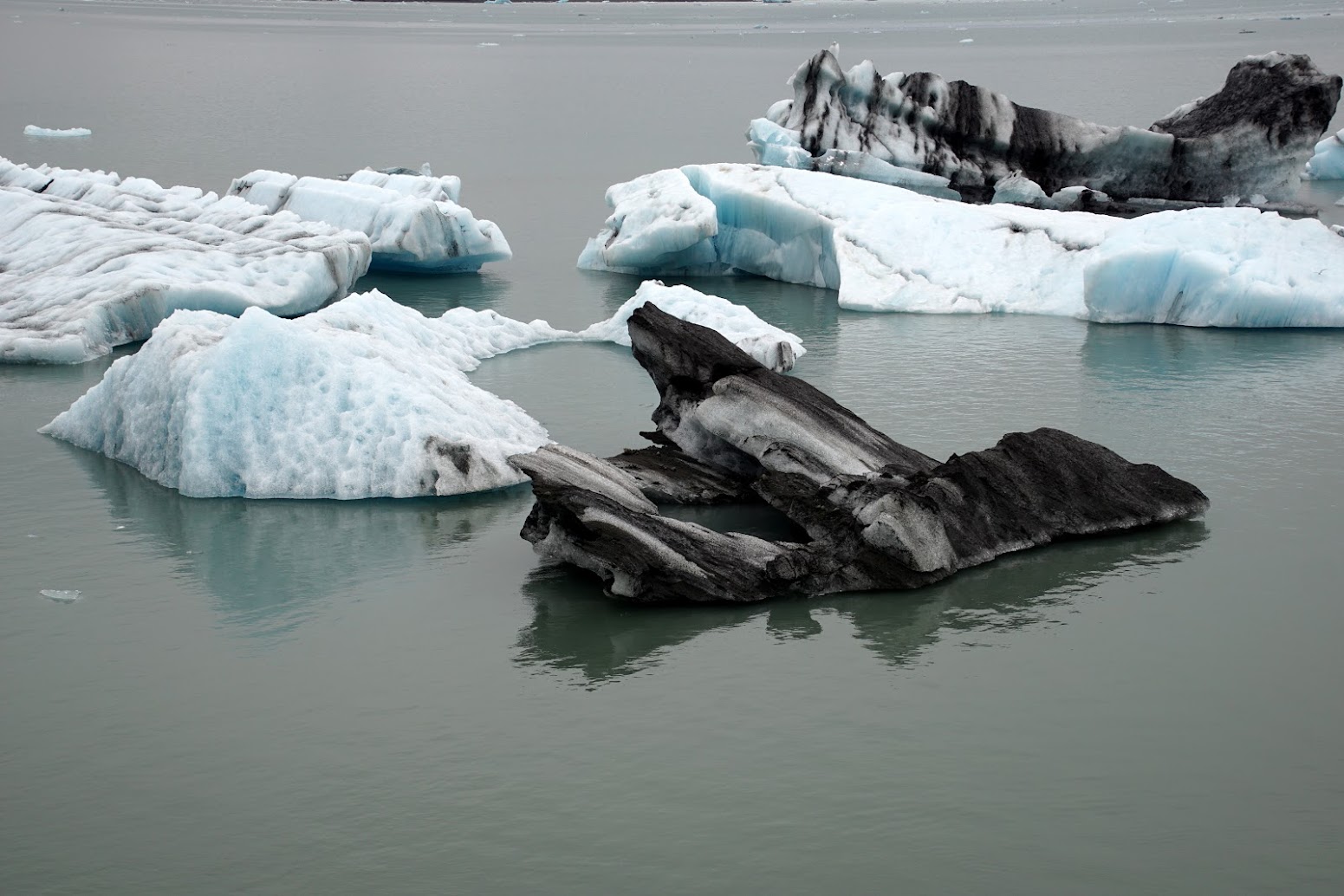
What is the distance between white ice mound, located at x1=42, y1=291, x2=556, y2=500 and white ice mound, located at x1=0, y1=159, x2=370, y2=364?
3701mm

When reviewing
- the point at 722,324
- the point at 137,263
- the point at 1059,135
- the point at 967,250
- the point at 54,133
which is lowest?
the point at 722,324

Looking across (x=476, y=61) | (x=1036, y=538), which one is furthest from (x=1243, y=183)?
(x=476, y=61)

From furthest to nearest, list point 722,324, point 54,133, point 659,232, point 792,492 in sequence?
point 54,133, point 659,232, point 722,324, point 792,492

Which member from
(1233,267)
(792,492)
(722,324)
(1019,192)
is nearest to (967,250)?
(1233,267)

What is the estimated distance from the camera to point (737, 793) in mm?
6094

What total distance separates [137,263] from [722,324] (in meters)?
5.96

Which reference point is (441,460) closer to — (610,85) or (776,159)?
(776,159)

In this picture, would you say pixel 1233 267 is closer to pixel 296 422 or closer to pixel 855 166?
pixel 855 166

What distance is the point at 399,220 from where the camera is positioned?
17.5 m

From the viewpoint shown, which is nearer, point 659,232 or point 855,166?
point 659,232

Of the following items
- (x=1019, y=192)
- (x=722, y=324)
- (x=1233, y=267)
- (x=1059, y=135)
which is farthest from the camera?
(x=1059, y=135)

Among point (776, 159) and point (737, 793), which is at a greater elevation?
point (776, 159)

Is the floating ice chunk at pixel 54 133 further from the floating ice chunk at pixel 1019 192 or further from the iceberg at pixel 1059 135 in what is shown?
the floating ice chunk at pixel 1019 192

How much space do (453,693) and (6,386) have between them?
25.4 feet
